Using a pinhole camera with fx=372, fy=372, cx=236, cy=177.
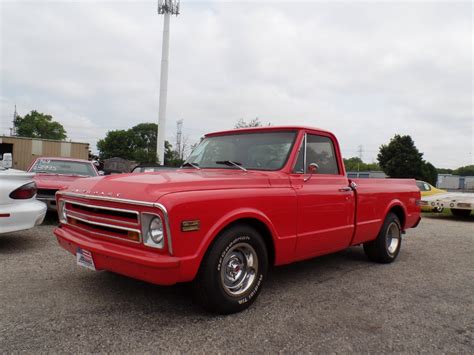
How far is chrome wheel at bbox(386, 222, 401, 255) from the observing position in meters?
5.78

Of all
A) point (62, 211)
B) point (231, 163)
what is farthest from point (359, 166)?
point (62, 211)

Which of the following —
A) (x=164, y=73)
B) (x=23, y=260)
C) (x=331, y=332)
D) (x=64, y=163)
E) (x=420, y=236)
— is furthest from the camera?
(x=164, y=73)

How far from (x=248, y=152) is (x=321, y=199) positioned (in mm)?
998

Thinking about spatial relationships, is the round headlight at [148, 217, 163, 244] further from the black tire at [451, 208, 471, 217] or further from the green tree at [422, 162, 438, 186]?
the green tree at [422, 162, 438, 186]

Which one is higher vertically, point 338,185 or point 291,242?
point 338,185

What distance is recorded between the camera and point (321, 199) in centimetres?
424

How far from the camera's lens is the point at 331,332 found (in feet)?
10.1

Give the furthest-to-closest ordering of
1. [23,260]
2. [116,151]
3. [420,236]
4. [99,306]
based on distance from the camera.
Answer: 1. [116,151]
2. [420,236]
3. [23,260]
4. [99,306]

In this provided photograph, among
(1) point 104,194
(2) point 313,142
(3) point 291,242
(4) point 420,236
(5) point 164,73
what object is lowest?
(4) point 420,236

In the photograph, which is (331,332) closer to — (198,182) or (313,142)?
(198,182)

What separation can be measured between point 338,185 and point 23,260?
167 inches

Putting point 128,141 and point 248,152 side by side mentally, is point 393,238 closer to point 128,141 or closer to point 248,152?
point 248,152

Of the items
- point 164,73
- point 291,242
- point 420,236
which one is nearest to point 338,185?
point 291,242

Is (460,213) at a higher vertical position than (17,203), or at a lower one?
lower
